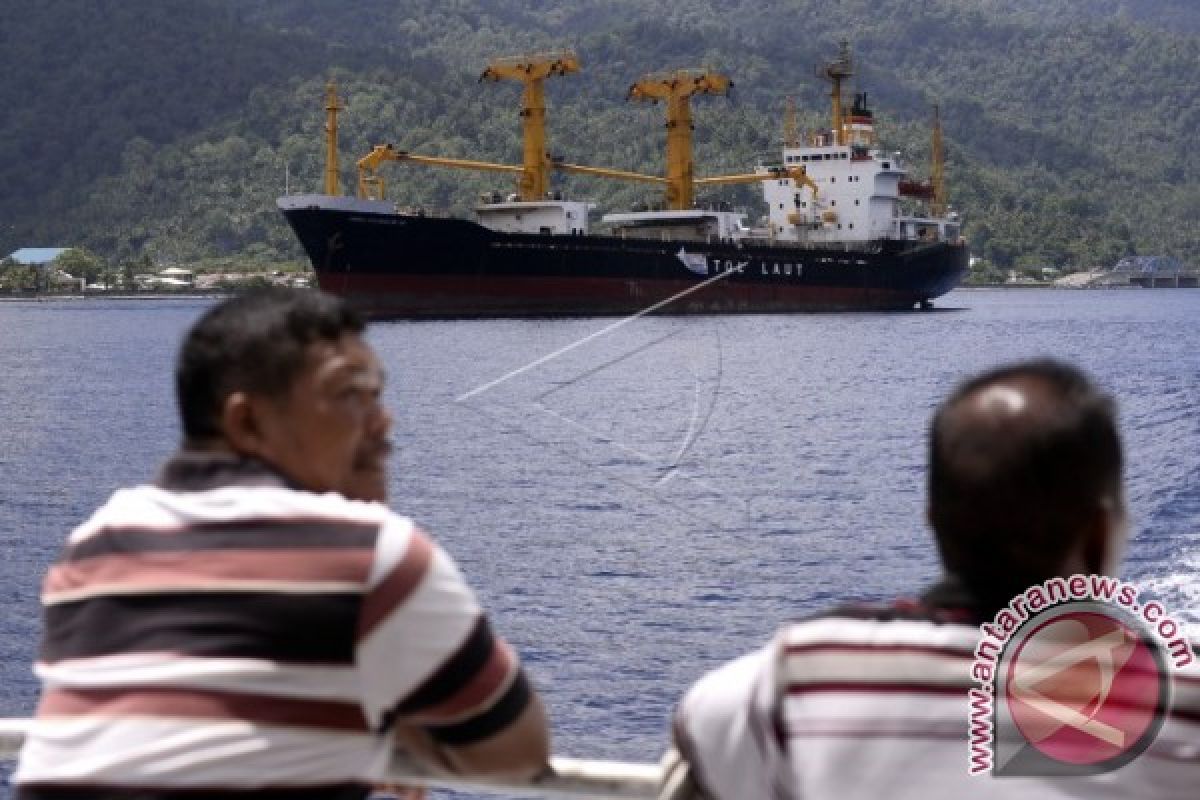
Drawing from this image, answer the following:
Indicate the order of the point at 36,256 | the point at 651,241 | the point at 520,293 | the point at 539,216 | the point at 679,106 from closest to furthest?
the point at 520,293
the point at 651,241
the point at 539,216
the point at 679,106
the point at 36,256

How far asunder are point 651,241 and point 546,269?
3.05 metres

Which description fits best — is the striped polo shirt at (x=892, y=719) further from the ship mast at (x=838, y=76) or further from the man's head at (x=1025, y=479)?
the ship mast at (x=838, y=76)

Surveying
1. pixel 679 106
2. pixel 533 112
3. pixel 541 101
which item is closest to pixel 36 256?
pixel 541 101

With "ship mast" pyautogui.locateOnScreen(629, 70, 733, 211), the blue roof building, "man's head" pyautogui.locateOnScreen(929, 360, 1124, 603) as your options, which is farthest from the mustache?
the blue roof building

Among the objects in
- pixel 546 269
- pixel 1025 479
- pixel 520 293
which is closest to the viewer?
pixel 1025 479

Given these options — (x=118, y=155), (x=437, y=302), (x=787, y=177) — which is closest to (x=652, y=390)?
(x=437, y=302)

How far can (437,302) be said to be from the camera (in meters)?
41.6

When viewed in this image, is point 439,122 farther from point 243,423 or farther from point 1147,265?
point 243,423

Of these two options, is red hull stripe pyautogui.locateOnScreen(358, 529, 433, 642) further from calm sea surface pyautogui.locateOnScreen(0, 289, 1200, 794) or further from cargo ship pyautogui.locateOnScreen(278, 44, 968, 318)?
cargo ship pyautogui.locateOnScreen(278, 44, 968, 318)

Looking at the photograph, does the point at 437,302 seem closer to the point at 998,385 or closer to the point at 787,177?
the point at 787,177

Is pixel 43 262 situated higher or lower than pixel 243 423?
lower

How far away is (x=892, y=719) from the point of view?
Answer: 136cm

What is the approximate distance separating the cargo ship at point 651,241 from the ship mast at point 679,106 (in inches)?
2.2

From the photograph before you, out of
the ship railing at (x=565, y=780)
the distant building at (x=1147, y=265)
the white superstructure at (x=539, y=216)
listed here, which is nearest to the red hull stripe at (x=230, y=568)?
the ship railing at (x=565, y=780)
